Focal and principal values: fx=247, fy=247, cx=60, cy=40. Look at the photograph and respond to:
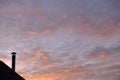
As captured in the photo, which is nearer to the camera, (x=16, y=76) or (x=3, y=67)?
(x=3, y=67)

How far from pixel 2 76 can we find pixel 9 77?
3.82ft

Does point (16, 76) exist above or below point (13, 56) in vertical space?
below

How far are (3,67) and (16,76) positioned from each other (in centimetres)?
256

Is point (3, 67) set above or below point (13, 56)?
below

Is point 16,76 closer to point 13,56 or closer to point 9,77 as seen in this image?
point 9,77

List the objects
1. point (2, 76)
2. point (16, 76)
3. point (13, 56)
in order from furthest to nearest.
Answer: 1. point (13, 56)
2. point (16, 76)
3. point (2, 76)

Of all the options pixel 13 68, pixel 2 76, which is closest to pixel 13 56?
pixel 13 68

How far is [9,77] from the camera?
92.0ft

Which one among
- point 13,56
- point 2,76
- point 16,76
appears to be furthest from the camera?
point 13,56

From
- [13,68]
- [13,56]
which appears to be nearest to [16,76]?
[13,68]

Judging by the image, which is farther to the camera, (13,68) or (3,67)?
(13,68)

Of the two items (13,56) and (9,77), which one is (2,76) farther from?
(13,56)

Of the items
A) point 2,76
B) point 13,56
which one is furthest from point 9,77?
point 13,56

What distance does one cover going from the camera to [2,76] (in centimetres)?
2705
